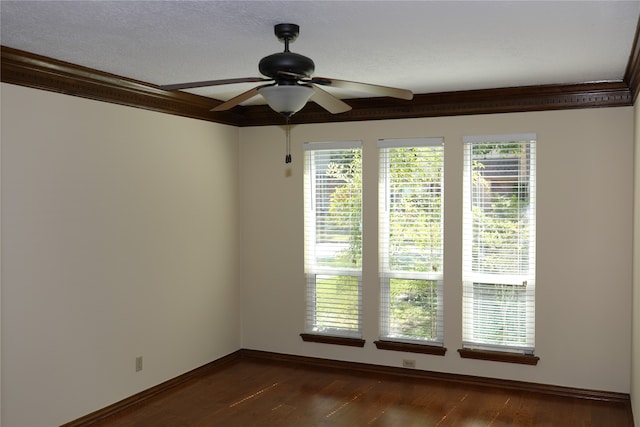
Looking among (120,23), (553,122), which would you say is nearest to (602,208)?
(553,122)

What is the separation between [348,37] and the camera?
3420 mm

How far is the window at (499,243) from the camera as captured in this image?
506 centimetres

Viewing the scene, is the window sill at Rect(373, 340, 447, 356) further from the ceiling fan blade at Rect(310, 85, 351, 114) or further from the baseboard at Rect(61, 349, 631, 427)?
the ceiling fan blade at Rect(310, 85, 351, 114)

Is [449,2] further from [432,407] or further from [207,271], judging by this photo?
[207,271]

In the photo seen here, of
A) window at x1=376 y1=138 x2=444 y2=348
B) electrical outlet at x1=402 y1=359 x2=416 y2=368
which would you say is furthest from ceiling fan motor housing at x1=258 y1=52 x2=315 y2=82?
electrical outlet at x1=402 y1=359 x2=416 y2=368

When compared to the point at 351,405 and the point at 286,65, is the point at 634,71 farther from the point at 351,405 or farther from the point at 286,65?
the point at 351,405

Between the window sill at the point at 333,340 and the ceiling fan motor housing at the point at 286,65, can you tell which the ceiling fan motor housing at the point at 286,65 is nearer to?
the ceiling fan motor housing at the point at 286,65

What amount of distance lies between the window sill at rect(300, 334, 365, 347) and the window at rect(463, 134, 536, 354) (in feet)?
3.22

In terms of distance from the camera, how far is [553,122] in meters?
4.95

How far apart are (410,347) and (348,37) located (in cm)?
305

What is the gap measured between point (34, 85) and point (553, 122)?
3.84 m

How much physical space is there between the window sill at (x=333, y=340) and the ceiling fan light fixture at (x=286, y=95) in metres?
3.07

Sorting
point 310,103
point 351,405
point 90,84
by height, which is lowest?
point 351,405

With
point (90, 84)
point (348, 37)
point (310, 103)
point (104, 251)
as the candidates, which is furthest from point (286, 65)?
point (310, 103)
